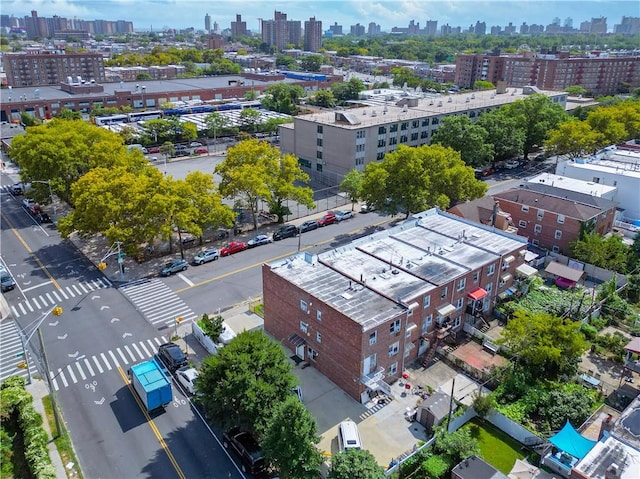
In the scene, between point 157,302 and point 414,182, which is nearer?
point 157,302

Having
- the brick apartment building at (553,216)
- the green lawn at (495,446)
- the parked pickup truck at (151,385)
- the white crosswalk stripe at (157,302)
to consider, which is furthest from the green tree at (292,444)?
the brick apartment building at (553,216)

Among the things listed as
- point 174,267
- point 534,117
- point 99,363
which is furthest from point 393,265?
point 534,117

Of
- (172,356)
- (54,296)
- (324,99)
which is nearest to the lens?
(172,356)

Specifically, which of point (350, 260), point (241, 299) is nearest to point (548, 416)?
point (350, 260)

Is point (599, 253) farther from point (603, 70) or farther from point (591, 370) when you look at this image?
point (603, 70)

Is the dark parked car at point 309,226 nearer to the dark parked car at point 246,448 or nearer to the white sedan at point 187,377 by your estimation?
the white sedan at point 187,377

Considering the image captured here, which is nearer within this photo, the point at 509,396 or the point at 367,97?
the point at 509,396

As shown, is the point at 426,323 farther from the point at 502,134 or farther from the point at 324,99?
the point at 324,99
